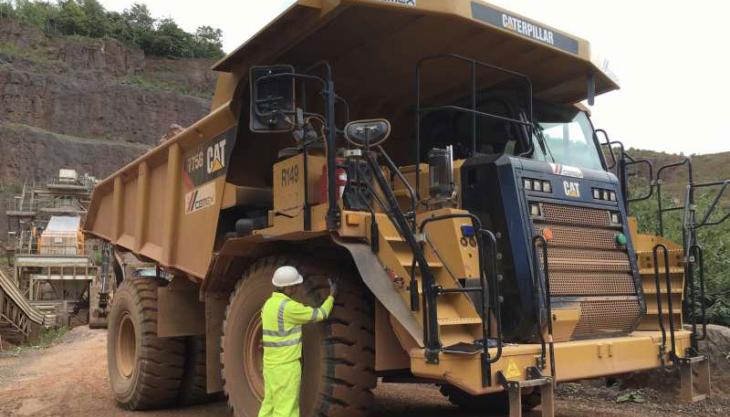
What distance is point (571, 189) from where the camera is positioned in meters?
4.93

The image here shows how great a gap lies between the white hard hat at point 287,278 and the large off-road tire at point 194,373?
103 inches

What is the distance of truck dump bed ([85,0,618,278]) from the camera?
4.75m

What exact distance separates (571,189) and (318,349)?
2.00m

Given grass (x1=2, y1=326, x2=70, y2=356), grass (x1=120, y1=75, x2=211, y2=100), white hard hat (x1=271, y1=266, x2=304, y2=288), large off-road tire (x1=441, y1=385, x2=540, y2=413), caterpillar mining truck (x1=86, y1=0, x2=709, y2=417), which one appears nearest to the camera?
caterpillar mining truck (x1=86, y1=0, x2=709, y2=417)

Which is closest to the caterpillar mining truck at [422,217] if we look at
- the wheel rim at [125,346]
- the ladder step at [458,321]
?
the ladder step at [458,321]

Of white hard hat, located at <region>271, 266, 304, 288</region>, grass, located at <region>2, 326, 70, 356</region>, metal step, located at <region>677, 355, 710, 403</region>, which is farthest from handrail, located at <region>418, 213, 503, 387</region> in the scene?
grass, located at <region>2, 326, 70, 356</region>

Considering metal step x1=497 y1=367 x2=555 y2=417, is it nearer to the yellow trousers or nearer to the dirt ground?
the yellow trousers

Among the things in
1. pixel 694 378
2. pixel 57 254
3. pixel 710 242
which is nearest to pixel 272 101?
pixel 694 378

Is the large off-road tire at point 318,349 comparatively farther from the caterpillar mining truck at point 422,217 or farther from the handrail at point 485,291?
the handrail at point 485,291

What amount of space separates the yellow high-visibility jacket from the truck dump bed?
1526mm

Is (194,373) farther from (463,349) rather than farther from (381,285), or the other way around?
(463,349)

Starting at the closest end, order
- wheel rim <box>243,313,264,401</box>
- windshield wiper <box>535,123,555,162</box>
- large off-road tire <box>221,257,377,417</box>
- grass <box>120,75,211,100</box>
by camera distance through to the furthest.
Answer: large off-road tire <box>221,257,377,417</box>
wheel rim <box>243,313,264,401</box>
windshield wiper <box>535,123,555,162</box>
grass <box>120,75,211,100</box>

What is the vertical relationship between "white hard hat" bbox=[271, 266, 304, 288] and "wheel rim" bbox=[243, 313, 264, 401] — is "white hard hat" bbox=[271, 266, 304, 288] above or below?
above

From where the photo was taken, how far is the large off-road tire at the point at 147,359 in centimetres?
680
